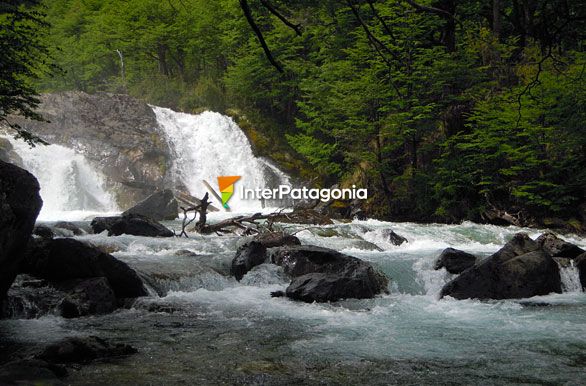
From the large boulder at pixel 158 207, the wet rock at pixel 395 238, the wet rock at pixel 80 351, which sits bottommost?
the wet rock at pixel 80 351

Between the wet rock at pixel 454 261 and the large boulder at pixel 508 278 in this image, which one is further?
the wet rock at pixel 454 261

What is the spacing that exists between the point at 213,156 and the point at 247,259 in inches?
724

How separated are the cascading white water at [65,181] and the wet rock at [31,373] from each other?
71.7 feet

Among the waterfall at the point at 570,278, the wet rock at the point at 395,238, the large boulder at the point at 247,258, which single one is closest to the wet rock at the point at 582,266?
the waterfall at the point at 570,278

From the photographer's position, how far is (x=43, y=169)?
26.5m

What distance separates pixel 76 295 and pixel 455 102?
708 inches

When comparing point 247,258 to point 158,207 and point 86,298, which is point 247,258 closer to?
point 86,298

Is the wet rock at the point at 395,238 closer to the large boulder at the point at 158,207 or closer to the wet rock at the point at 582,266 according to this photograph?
the wet rock at the point at 582,266

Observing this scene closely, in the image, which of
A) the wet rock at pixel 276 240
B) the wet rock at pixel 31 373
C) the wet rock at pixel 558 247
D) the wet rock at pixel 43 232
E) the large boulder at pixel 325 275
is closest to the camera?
the wet rock at pixel 31 373

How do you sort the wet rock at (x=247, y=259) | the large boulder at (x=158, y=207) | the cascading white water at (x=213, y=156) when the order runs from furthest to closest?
the cascading white water at (x=213, y=156) → the large boulder at (x=158, y=207) → the wet rock at (x=247, y=259)

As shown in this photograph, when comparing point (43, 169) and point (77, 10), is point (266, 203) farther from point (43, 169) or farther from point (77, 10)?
point (77, 10)

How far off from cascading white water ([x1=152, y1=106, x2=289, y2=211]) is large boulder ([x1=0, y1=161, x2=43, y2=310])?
65.0ft

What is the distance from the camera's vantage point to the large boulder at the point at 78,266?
31.4 feet

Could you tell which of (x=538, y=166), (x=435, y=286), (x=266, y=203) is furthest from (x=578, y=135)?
(x=266, y=203)
